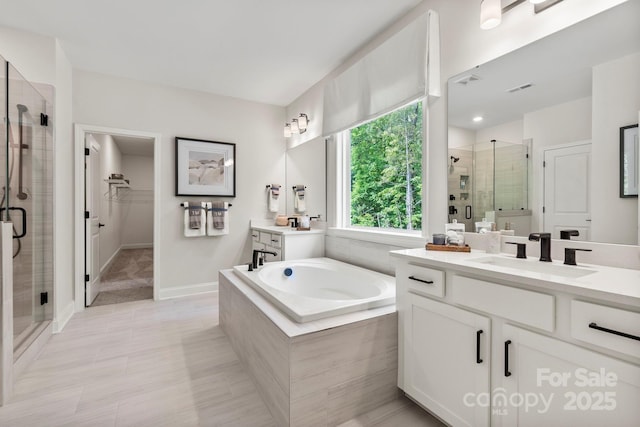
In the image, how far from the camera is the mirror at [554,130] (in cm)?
136

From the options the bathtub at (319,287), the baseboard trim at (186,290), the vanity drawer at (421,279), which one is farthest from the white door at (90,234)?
the vanity drawer at (421,279)

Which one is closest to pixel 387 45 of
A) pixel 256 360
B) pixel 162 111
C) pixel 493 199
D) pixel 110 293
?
pixel 493 199

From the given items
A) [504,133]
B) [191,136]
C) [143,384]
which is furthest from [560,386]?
[191,136]

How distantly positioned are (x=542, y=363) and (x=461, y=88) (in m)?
1.67

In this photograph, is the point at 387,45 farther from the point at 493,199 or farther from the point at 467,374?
the point at 467,374

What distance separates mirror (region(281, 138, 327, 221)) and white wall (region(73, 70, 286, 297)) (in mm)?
203

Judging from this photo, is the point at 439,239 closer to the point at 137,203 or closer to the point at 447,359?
the point at 447,359

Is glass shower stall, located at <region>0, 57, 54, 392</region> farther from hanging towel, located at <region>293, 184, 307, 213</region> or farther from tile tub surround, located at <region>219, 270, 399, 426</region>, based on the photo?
hanging towel, located at <region>293, 184, 307, 213</region>

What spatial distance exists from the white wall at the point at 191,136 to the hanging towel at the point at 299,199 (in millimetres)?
422

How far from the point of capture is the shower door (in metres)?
2.09

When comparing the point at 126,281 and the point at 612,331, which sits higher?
the point at 612,331

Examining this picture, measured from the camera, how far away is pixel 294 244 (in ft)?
11.2

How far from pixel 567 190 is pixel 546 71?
2.09ft

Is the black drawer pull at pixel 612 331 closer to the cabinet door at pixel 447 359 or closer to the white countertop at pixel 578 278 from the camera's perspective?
the white countertop at pixel 578 278
